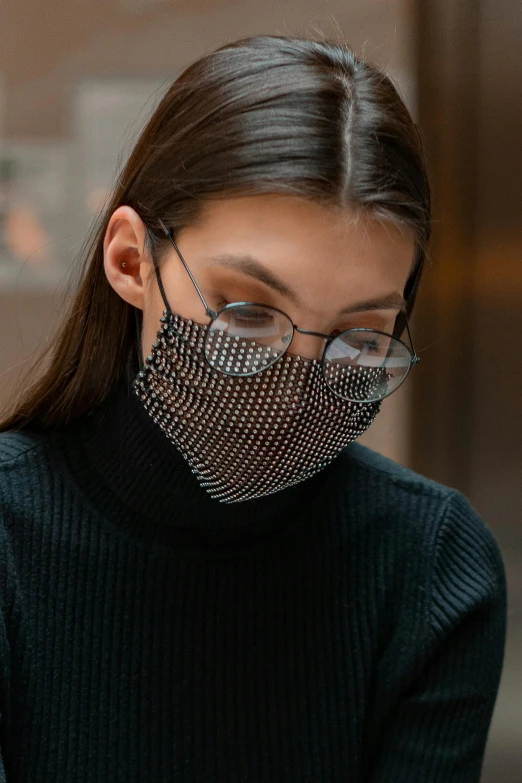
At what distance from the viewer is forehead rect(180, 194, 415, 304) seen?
2.58 ft

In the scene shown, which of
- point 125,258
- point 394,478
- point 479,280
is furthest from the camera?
point 479,280

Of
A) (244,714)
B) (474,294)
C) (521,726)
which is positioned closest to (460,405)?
(474,294)

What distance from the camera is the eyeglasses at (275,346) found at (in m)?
0.79

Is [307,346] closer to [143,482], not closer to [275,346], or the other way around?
[275,346]

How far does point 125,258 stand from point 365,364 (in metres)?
0.26

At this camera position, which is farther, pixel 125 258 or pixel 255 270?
pixel 125 258

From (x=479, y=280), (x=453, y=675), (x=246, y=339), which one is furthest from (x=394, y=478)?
(x=479, y=280)

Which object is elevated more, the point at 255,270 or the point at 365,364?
the point at 255,270

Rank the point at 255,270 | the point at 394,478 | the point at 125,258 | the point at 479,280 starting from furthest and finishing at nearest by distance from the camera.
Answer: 1. the point at 479,280
2. the point at 394,478
3. the point at 125,258
4. the point at 255,270

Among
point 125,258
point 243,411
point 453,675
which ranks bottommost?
point 453,675

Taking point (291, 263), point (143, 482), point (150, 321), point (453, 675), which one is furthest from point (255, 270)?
point (453, 675)

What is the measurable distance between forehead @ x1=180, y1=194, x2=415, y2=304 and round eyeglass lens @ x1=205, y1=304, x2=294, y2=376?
4 cm

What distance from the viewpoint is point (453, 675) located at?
980 millimetres

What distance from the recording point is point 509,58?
1374mm
